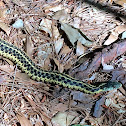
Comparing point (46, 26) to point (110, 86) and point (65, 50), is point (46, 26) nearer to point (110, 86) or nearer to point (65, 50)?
point (65, 50)

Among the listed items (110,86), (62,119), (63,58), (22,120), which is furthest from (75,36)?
(22,120)

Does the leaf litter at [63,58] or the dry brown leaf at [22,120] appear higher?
the leaf litter at [63,58]

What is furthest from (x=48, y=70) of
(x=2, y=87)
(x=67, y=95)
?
(x=2, y=87)

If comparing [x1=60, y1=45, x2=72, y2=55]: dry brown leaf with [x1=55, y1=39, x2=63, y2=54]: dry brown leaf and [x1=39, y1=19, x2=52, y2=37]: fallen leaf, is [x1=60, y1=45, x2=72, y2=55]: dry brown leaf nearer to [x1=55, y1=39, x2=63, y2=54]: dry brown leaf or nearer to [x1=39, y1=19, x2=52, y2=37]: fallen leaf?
[x1=55, y1=39, x2=63, y2=54]: dry brown leaf

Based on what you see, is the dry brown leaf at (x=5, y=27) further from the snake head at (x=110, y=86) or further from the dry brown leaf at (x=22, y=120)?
the snake head at (x=110, y=86)

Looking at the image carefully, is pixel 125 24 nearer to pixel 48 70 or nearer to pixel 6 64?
pixel 48 70

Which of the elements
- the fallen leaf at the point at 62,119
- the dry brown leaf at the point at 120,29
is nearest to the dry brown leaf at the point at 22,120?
the fallen leaf at the point at 62,119

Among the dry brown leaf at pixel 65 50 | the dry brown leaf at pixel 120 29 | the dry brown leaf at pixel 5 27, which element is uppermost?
the dry brown leaf at pixel 120 29
